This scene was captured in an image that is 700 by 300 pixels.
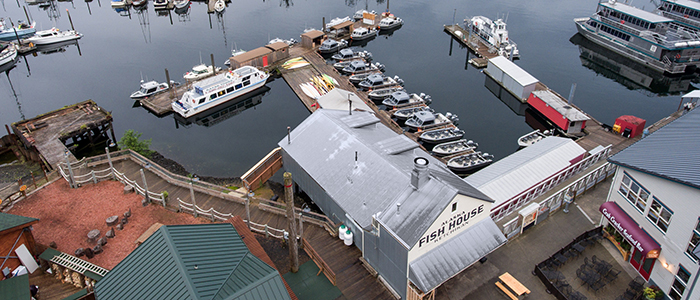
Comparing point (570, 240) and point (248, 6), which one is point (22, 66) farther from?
point (570, 240)

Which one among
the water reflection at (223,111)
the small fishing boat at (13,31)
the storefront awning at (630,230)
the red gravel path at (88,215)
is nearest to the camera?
the storefront awning at (630,230)

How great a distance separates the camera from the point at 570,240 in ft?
117

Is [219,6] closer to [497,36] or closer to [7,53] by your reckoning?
[7,53]

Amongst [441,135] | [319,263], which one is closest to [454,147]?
[441,135]

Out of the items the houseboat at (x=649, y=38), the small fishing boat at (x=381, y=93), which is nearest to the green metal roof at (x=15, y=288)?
the small fishing boat at (x=381, y=93)

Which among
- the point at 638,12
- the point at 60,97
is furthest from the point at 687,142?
the point at 60,97

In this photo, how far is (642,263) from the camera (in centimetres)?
3244

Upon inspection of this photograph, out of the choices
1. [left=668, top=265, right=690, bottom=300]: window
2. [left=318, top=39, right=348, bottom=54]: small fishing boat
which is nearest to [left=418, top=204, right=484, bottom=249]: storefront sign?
[left=668, top=265, right=690, bottom=300]: window

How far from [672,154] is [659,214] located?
4343 mm

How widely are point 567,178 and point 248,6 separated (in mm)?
88644

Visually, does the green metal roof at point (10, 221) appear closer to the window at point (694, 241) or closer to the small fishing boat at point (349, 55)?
the window at point (694, 241)

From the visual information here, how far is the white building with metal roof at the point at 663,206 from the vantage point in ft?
93.9

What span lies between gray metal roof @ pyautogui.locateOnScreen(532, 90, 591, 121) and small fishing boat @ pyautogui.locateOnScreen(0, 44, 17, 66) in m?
84.0

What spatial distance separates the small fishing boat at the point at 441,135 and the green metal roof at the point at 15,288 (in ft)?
133
